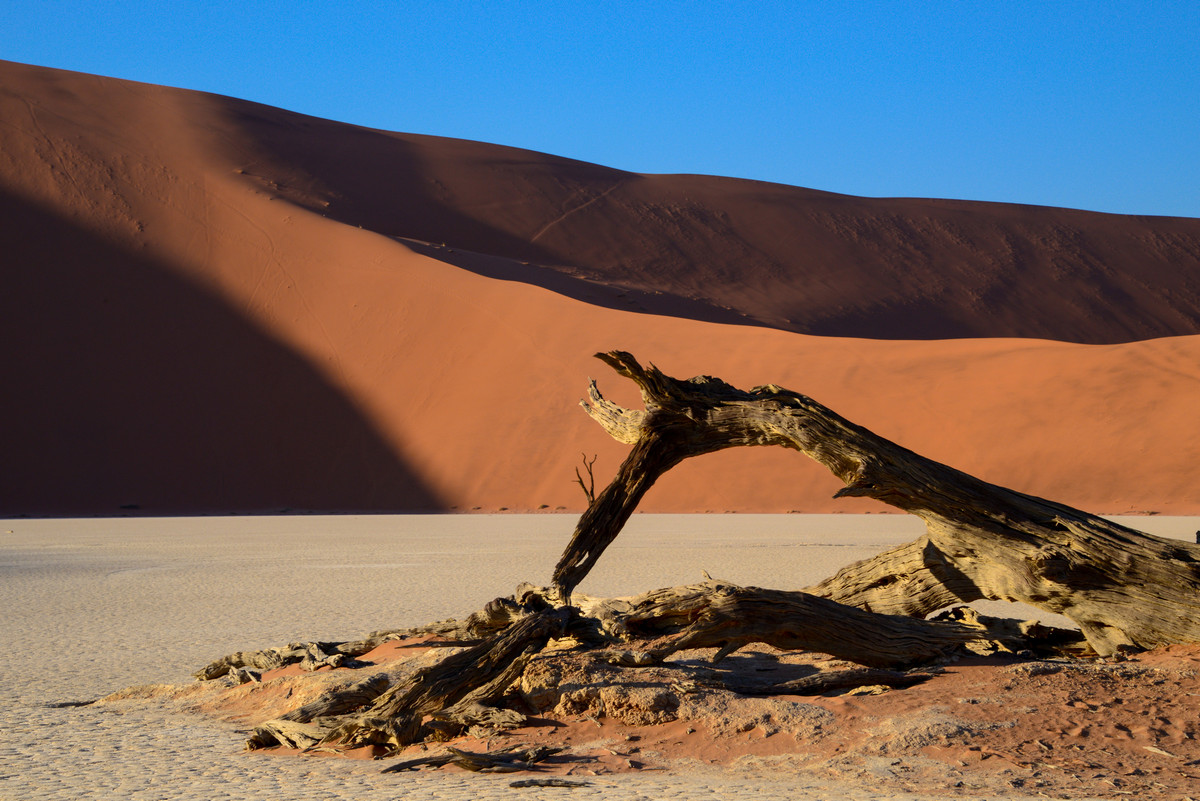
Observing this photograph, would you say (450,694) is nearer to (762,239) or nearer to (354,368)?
(354,368)

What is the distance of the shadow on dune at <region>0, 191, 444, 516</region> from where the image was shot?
3195 cm

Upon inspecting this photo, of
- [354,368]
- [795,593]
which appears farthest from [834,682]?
[354,368]

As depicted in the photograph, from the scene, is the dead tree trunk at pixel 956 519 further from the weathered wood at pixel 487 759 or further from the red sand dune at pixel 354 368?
the red sand dune at pixel 354 368

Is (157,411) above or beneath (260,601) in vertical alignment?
above

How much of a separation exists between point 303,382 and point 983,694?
31.8 metres

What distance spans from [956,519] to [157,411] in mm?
32153

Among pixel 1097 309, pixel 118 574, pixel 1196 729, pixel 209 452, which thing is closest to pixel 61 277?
pixel 209 452

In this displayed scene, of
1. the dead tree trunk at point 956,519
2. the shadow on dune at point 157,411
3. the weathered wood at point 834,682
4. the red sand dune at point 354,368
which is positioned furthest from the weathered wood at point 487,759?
the shadow on dune at point 157,411

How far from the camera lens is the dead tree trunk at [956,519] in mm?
5758

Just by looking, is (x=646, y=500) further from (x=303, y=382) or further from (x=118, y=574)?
(x=118, y=574)

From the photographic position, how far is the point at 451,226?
64062 millimetres

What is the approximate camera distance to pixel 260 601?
11961 millimetres

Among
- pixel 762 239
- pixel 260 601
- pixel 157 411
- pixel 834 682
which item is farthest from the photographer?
pixel 762 239

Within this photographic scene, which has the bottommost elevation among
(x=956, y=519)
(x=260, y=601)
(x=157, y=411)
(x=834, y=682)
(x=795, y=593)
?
(x=260, y=601)
